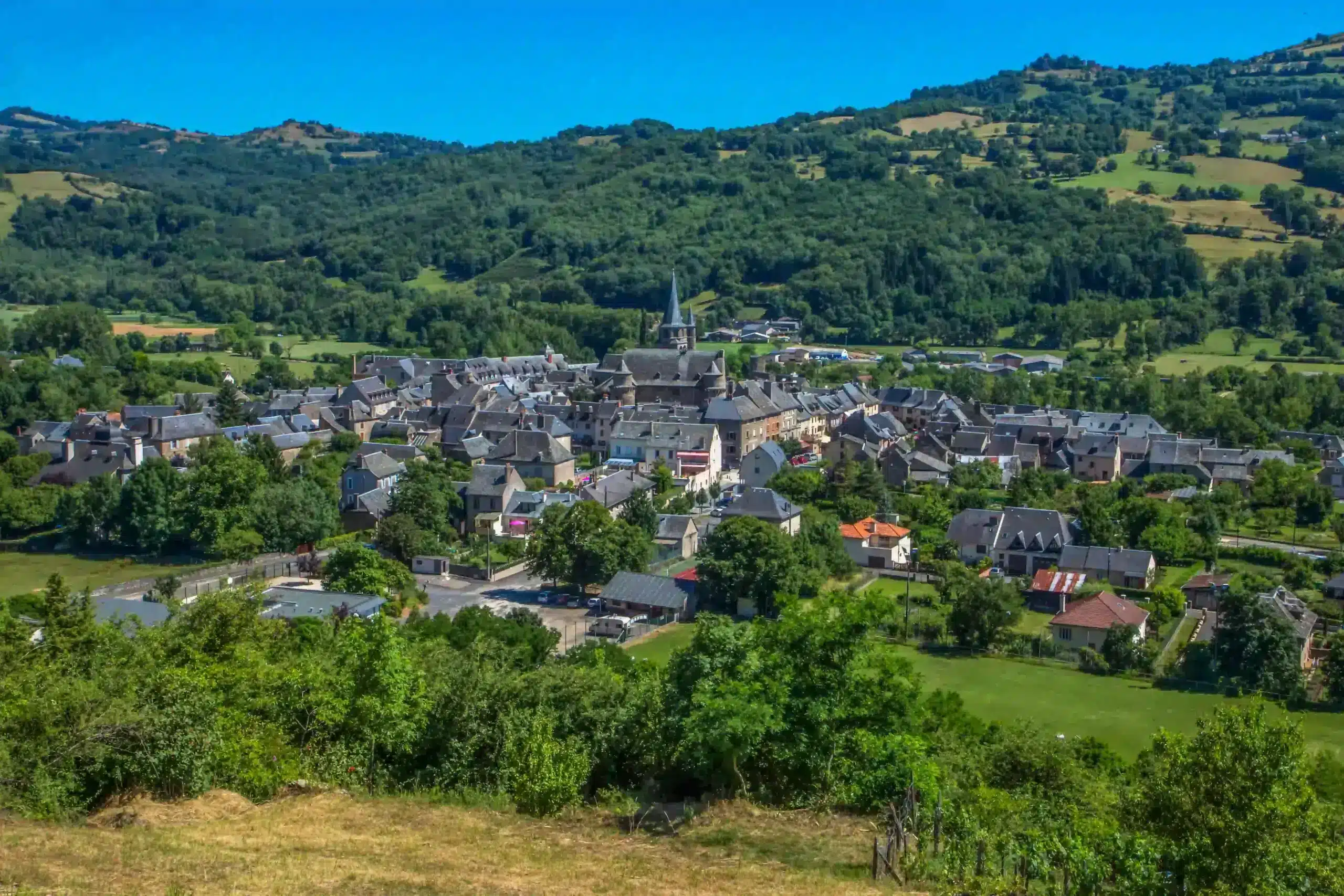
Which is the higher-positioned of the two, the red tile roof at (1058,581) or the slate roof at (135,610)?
the slate roof at (135,610)


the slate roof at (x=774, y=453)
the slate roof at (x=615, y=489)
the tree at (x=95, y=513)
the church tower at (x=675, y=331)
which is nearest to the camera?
the tree at (x=95, y=513)

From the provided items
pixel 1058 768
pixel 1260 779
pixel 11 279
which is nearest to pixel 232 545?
pixel 1058 768

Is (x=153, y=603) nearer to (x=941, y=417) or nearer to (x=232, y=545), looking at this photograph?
(x=232, y=545)

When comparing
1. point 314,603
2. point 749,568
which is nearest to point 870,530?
point 749,568

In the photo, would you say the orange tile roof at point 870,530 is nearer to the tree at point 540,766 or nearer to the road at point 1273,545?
the road at point 1273,545

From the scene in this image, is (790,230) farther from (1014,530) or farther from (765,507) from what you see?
(1014,530)

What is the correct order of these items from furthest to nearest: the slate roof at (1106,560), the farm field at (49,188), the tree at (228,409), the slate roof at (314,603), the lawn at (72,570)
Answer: the farm field at (49,188)
the tree at (228,409)
the lawn at (72,570)
the slate roof at (1106,560)
the slate roof at (314,603)

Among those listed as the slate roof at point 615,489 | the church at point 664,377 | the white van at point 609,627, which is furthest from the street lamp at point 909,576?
the church at point 664,377
